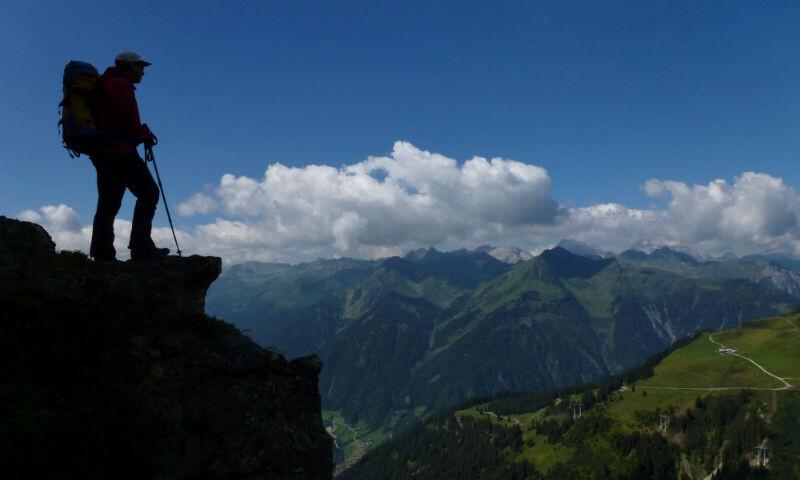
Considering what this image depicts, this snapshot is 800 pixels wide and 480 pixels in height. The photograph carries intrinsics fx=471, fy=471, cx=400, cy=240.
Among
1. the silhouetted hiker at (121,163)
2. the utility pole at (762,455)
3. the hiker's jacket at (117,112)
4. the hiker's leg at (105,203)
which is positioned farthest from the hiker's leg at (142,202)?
the utility pole at (762,455)

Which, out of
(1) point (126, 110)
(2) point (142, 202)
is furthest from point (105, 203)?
(1) point (126, 110)

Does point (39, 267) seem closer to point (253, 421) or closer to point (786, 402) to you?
point (253, 421)

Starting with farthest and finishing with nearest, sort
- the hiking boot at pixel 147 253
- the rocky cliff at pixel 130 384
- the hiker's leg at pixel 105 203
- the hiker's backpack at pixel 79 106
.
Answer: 1. the hiking boot at pixel 147 253
2. the hiker's leg at pixel 105 203
3. the hiker's backpack at pixel 79 106
4. the rocky cliff at pixel 130 384

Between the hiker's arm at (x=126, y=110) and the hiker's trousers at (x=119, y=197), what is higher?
the hiker's arm at (x=126, y=110)

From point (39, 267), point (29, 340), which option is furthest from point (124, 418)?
point (39, 267)

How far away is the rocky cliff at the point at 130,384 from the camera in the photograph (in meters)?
8.47

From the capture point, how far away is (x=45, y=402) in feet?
28.5

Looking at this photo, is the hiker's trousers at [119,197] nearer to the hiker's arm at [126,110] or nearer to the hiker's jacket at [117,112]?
the hiker's jacket at [117,112]

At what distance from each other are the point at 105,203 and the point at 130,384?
23.3 feet

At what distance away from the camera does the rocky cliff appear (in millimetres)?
8469

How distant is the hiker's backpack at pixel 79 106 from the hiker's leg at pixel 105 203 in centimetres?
90

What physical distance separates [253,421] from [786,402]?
826 feet

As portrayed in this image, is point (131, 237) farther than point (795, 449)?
No

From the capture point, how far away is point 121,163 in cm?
1473
